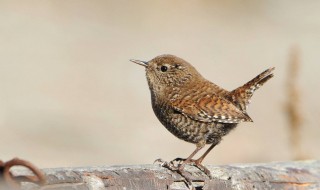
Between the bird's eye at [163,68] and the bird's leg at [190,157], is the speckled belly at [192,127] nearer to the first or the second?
the bird's leg at [190,157]

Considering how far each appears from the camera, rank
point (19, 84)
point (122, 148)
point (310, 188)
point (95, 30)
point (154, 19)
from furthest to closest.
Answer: point (154, 19), point (95, 30), point (19, 84), point (122, 148), point (310, 188)

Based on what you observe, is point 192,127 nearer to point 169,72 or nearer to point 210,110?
point 210,110

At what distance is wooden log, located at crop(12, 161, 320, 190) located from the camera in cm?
410

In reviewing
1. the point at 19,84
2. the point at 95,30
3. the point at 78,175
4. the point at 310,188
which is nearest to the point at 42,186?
the point at 78,175

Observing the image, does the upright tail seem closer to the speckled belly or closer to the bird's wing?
the bird's wing

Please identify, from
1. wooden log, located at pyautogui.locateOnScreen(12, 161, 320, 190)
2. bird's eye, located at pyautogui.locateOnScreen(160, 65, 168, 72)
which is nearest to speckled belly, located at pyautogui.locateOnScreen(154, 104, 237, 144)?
bird's eye, located at pyautogui.locateOnScreen(160, 65, 168, 72)

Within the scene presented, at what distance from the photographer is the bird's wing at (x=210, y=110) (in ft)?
21.0

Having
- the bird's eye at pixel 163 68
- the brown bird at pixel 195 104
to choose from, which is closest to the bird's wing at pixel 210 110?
the brown bird at pixel 195 104

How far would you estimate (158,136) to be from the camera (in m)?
12.8

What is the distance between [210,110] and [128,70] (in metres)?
9.23

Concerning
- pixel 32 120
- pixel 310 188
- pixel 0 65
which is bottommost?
pixel 310 188

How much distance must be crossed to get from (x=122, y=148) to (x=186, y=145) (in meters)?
0.84

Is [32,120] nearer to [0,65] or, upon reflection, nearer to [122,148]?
[122,148]

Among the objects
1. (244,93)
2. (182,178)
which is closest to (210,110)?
(244,93)
